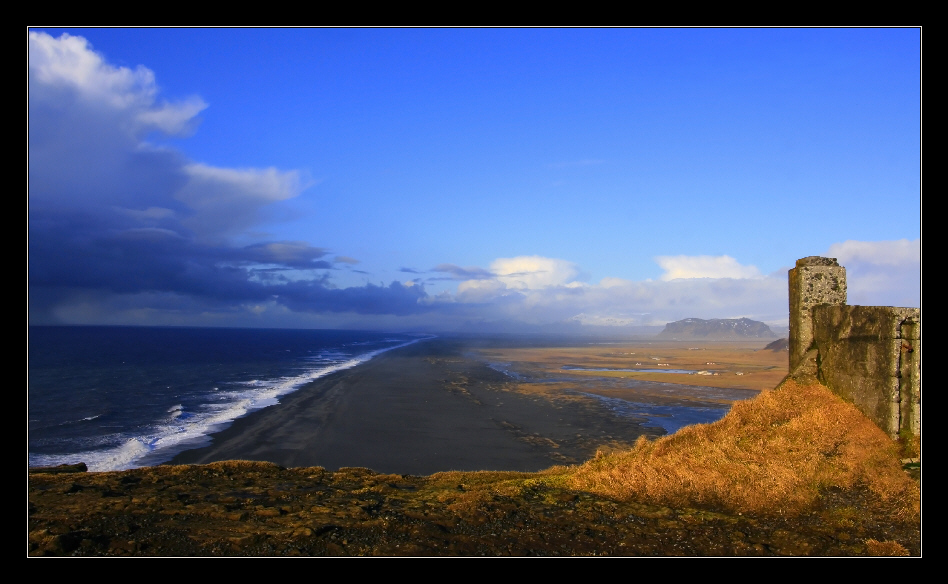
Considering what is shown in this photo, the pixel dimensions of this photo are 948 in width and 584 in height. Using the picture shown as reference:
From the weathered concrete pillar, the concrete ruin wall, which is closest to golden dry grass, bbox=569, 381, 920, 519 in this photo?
the concrete ruin wall

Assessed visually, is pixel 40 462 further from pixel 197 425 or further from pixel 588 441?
pixel 588 441

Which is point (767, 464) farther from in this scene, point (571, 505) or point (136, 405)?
point (136, 405)

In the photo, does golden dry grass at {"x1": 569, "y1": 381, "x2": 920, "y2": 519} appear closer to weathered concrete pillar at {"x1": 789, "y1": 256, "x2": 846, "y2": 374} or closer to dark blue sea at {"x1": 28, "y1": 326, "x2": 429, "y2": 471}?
weathered concrete pillar at {"x1": 789, "y1": 256, "x2": 846, "y2": 374}

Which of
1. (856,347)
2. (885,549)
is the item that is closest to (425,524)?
(885,549)

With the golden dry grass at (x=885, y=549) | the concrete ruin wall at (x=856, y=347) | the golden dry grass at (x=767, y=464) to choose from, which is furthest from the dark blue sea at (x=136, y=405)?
the concrete ruin wall at (x=856, y=347)

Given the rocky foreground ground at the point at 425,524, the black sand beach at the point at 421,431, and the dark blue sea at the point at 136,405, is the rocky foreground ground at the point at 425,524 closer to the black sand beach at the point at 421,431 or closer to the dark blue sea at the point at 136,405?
the black sand beach at the point at 421,431

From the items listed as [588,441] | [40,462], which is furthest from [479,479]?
[40,462]
